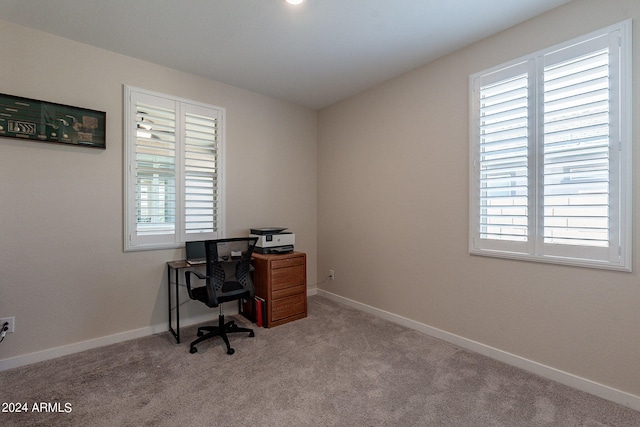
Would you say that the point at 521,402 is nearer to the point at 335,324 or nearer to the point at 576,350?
the point at 576,350

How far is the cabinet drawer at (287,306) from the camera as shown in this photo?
3.13 meters

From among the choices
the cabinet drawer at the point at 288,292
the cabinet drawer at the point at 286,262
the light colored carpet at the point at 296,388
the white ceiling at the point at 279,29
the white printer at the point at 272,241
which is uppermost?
the white ceiling at the point at 279,29

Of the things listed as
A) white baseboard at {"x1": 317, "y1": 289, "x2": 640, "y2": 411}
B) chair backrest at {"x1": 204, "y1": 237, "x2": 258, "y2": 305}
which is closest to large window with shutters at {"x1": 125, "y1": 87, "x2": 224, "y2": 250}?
chair backrest at {"x1": 204, "y1": 237, "x2": 258, "y2": 305}

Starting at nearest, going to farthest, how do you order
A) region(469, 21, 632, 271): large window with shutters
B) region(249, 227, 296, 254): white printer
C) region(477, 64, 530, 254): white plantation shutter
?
region(469, 21, 632, 271): large window with shutters
region(477, 64, 530, 254): white plantation shutter
region(249, 227, 296, 254): white printer

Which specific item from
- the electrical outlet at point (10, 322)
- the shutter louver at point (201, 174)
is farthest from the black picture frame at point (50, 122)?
the electrical outlet at point (10, 322)

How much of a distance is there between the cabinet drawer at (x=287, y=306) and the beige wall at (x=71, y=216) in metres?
0.85

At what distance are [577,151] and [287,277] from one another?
2763 millimetres

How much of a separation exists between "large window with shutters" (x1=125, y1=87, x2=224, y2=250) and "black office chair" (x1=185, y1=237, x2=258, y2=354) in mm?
676

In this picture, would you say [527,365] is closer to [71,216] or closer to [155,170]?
[155,170]

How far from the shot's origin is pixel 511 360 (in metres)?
2.32

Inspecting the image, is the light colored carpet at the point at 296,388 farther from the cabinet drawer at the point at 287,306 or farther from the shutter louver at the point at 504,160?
the shutter louver at the point at 504,160

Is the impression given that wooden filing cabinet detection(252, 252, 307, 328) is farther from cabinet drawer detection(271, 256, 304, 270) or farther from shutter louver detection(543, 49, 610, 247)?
shutter louver detection(543, 49, 610, 247)

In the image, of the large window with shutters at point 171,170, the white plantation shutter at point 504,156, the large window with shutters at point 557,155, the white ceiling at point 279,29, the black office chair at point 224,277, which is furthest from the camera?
the large window with shutters at point 171,170

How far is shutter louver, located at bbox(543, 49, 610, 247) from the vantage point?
1.90 m
